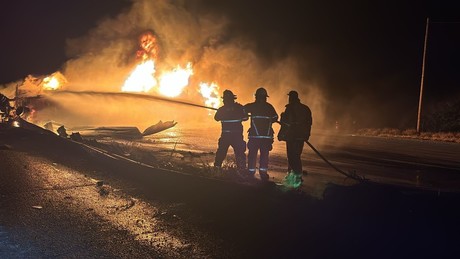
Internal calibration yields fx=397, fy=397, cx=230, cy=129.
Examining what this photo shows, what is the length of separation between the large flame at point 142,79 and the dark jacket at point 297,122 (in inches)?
523

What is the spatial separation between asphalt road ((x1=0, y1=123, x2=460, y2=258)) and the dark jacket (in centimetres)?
181

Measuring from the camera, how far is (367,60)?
39750 millimetres

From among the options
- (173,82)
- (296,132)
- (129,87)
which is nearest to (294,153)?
(296,132)

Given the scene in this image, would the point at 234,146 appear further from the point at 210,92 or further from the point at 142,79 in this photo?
the point at 210,92

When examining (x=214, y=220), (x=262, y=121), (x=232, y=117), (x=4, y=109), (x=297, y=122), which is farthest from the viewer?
(x=4, y=109)

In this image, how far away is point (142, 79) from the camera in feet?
65.3

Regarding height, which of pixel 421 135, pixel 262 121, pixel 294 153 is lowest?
pixel 294 153

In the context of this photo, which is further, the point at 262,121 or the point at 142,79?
the point at 142,79

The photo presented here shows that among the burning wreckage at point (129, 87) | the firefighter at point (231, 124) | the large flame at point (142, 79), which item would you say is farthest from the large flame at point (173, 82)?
the firefighter at point (231, 124)

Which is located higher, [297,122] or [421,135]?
[421,135]

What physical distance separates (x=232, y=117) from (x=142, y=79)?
12519 millimetres

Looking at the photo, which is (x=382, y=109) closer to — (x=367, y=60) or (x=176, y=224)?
(x=367, y=60)

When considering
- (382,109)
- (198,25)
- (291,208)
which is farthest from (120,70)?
(382,109)

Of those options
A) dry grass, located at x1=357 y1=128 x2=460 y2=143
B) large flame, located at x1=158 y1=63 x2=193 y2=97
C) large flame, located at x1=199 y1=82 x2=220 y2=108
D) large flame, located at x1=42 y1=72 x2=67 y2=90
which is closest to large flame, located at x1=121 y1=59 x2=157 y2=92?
large flame, located at x1=158 y1=63 x2=193 y2=97
